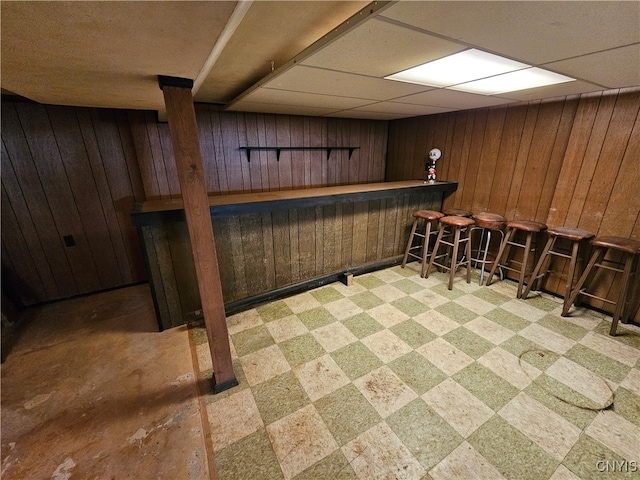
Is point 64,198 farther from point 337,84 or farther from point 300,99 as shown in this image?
point 337,84

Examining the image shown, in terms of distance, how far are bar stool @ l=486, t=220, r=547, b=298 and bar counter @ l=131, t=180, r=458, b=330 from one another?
98 centimetres

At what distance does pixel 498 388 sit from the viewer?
5.61 feet

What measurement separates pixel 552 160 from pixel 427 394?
2655 mm

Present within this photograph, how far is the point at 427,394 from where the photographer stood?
1676mm

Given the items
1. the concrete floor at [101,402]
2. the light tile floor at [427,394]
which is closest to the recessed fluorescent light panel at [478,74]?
the light tile floor at [427,394]

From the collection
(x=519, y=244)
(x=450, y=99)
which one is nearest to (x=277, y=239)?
(x=450, y=99)

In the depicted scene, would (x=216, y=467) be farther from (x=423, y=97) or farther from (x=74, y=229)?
(x=423, y=97)

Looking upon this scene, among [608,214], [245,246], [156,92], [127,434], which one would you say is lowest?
[127,434]

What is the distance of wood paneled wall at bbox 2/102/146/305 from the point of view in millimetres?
2443

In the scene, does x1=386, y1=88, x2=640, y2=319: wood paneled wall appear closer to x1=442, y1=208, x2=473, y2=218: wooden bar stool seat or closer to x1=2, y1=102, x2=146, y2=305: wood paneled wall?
x1=442, y1=208, x2=473, y2=218: wooden bar stool seat

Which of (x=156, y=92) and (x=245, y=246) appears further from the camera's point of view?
(x=245, y=246)

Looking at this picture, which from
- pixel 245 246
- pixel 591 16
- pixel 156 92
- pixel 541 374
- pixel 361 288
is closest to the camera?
pixel 591 16

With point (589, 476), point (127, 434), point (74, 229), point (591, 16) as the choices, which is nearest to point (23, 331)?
point (74, 229)

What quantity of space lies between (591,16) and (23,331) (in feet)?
14.0
